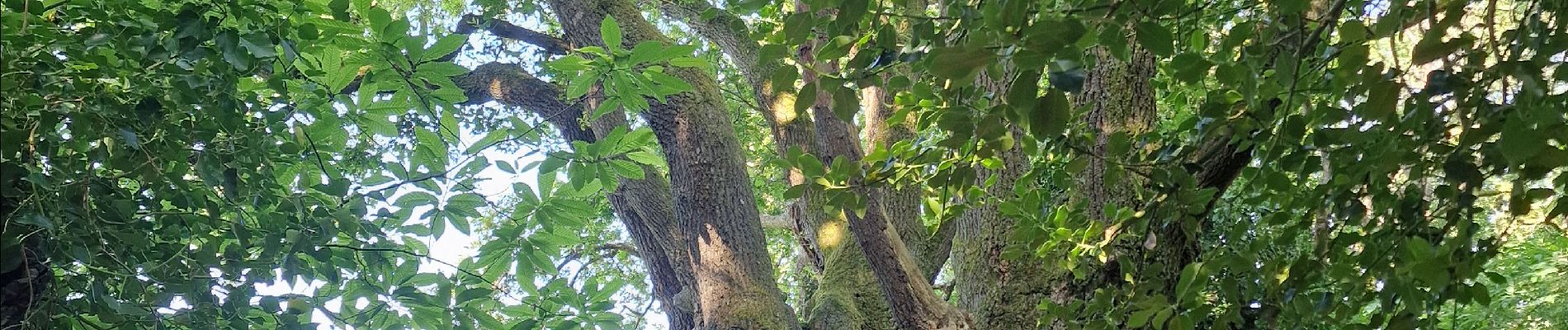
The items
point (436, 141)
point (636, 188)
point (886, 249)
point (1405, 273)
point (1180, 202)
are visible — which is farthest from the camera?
point (636, 188)

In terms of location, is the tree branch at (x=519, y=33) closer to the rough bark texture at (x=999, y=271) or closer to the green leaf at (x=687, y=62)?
the rough bark texture at (x=999, y=271)

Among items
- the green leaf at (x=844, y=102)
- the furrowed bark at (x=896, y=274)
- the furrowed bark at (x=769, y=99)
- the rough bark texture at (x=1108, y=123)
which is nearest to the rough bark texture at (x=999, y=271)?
the rough bark texture at (x=1108, y=123)

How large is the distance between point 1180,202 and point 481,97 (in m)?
3.64

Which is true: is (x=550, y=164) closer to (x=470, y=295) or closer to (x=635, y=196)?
(x=470, y=295)

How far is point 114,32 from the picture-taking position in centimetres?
157

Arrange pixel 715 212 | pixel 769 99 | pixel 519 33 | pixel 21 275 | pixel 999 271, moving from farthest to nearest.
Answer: pixel 519 33, pixel 769 99, pixel 715 212, pixel 999 271, pixel 21 275

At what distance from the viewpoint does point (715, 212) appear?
4.03 metres

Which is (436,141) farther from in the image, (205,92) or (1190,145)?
(1190,145)

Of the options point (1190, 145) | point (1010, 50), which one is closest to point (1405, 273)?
point (1190, 145)

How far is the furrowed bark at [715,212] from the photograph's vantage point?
395 centimetres

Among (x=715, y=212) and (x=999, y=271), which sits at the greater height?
(x=715, y=212)

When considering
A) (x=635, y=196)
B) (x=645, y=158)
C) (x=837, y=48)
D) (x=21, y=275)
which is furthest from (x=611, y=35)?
(x=635, y=196)

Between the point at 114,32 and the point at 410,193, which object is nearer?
the point at 114,32

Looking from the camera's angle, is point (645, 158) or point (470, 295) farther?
point (645, 158)
